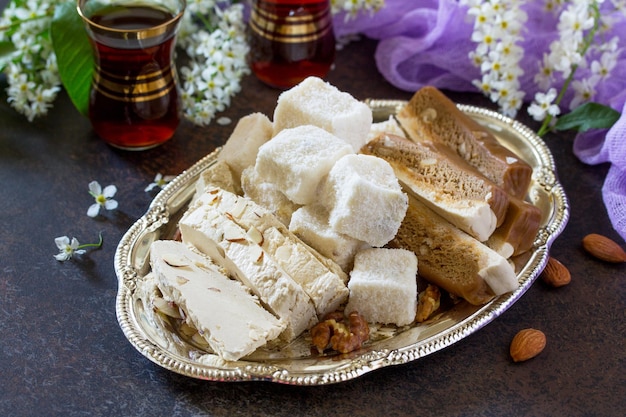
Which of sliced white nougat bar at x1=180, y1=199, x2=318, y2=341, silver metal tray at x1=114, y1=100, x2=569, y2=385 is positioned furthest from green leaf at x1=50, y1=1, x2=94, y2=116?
sliced white nougat bar at x1=180, y1=199, x2=318, y2=341

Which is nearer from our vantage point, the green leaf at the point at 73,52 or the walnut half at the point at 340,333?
the walnut half at the point at 340,333

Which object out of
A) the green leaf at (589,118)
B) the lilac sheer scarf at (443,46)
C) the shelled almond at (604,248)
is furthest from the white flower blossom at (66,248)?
the green leaf at (589,118)

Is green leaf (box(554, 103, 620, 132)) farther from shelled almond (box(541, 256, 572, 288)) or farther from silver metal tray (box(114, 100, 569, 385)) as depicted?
shelled almond (box(541, 256, 572, 288))

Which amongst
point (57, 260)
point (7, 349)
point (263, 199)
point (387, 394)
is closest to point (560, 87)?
point (263, 199)

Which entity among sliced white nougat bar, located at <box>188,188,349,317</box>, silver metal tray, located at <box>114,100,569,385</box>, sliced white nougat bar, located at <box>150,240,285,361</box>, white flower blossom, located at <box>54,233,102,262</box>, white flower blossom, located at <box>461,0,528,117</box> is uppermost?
white flower blossom, located at <box>461,0,528,117</box>

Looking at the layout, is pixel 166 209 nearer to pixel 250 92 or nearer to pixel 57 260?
pixel 57 260

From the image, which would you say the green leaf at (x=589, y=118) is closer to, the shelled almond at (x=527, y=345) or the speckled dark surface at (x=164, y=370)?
the speckled dark surface at (x=164, y=370)

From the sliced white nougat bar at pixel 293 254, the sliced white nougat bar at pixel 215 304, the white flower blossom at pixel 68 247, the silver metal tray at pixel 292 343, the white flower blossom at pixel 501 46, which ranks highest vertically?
the white flower blossom at pixel 501 46

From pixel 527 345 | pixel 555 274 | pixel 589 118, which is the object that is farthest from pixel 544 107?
pixel 527 345
